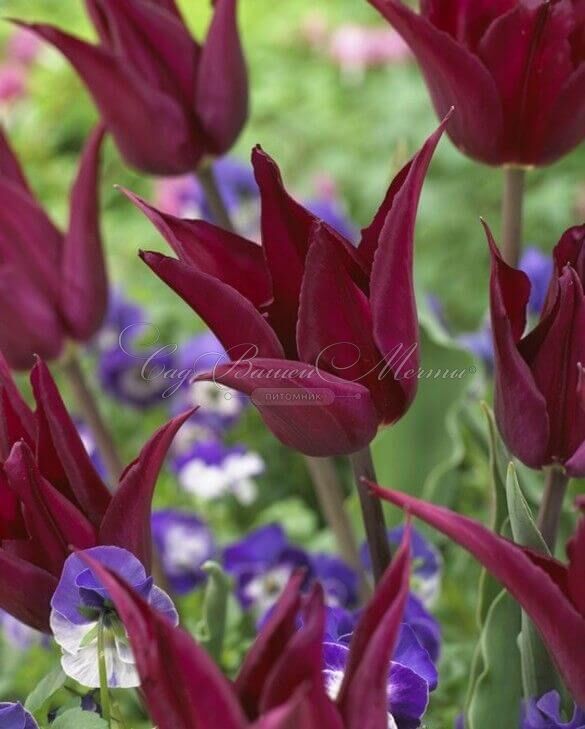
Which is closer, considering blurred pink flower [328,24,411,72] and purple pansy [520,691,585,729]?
purple pansy [520,691,585,729]

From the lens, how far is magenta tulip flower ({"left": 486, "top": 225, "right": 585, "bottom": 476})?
1.33 ft

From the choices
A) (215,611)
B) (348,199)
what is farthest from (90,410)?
(348,199)

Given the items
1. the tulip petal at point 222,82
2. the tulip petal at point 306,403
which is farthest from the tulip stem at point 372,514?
the tulip petal at point 222,82

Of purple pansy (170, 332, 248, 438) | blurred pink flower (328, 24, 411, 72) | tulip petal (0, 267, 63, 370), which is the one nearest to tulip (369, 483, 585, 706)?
tulip petal (0, 267, 63, 370)

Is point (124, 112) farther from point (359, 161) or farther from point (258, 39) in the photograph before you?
point (258, 39)

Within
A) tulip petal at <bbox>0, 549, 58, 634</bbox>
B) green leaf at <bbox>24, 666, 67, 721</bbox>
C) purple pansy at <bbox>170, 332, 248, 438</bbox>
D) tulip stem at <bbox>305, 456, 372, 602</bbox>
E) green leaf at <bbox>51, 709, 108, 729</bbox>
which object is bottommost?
purple pansy at <bbox>170, 332, 248, 438</bbox>

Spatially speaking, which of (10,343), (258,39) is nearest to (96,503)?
(10,343)

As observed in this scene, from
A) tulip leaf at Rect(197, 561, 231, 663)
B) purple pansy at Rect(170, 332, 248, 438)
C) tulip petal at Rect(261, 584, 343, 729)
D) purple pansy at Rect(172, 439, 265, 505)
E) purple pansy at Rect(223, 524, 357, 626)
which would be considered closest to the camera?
tulip petal at Rect(261, 584, 343, 729)

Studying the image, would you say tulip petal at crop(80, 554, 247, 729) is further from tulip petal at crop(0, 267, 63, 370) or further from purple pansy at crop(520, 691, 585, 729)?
tulip petal at crop(0, 267, 63, 370)

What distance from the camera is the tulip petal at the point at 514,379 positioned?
40 cm

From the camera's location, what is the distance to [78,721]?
41 centimetres

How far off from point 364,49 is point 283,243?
178 cm

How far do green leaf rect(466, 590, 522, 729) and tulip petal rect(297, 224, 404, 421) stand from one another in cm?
11

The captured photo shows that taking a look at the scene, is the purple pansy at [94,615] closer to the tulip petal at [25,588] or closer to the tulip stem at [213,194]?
the tulip petal at [25,588]
